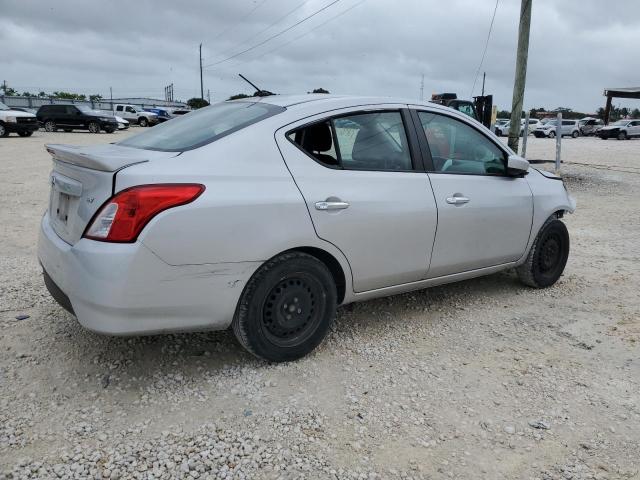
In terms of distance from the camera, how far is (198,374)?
3080mm

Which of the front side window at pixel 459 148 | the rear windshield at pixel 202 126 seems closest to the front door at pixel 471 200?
the front side window at pixel 459 148

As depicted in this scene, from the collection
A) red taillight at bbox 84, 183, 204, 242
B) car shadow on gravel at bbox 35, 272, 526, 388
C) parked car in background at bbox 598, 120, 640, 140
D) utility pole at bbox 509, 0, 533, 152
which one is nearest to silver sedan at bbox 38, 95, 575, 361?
red taillight at bbox 84, 183, 204, 242

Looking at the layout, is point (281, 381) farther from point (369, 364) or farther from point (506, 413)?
point (506, 413)

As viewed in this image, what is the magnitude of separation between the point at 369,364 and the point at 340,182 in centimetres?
112

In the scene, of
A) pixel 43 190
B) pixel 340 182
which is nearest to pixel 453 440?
pixel 340 182

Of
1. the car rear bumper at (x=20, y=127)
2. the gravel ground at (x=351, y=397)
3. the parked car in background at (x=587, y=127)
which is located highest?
the parked car in background at (x=587, y=127)

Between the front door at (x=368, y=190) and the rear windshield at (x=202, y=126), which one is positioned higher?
the rear windshield at (x=202, y=126)

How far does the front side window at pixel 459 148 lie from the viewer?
381 centimetres

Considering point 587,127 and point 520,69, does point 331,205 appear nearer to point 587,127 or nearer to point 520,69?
point 520,69

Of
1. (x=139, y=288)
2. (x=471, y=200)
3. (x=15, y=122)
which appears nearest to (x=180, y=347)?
(x=139, y=288)

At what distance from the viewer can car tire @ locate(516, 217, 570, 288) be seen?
4.58 m

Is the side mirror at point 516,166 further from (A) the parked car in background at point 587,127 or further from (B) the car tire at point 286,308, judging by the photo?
(A) the parked car in background at point 587,127

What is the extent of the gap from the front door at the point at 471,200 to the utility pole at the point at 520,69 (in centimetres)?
851

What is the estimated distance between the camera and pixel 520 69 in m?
11.8
